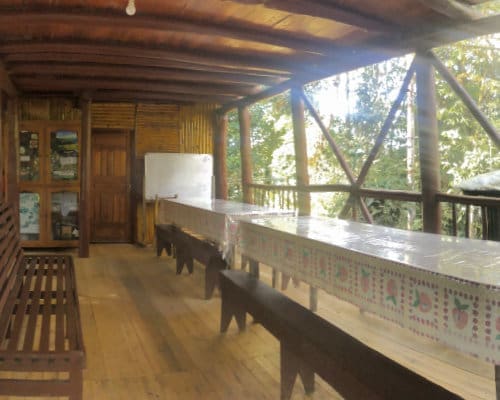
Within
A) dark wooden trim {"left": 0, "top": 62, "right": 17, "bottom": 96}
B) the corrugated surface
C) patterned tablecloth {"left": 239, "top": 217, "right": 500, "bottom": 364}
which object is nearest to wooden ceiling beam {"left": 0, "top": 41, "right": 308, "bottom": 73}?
dark wooden trim {"left": 0, "top": 62, "right": 17, "bottom": 96}

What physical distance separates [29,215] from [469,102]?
632 cm

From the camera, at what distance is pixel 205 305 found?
4.33 metres

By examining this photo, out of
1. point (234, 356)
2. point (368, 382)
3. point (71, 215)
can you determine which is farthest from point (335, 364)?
point (71, 215)

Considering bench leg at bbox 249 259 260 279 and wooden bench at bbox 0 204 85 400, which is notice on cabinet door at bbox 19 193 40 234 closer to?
wooden bench at bbox 0 204 85 400

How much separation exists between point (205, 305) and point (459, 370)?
2222mm

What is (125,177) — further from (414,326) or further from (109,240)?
(414,326)

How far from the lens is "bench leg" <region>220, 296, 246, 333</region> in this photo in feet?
11.4

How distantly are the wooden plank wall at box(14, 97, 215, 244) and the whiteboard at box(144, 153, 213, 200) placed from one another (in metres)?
0.31

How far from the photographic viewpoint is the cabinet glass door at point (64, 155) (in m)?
7.29

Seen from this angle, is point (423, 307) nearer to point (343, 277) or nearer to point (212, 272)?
point (343, 277)

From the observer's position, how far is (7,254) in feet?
10.1

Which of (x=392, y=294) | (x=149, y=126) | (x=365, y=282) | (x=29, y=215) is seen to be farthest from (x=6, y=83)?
(x=392, y=294)

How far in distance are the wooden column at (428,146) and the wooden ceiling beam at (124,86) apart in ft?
10.7

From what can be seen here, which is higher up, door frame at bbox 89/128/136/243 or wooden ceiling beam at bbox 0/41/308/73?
wooden ceiling beam at bbox 0/41/308/73
